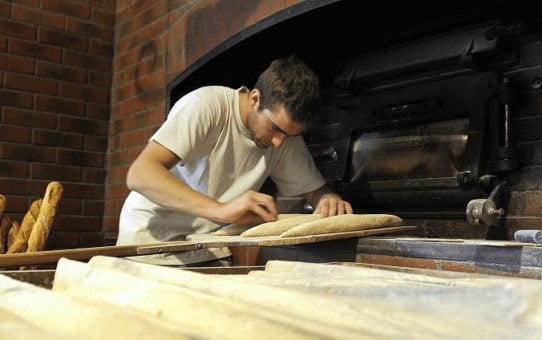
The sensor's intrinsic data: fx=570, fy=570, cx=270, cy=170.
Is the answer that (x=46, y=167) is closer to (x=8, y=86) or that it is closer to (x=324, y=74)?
(x=8, y=86)

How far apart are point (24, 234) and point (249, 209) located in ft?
3.32

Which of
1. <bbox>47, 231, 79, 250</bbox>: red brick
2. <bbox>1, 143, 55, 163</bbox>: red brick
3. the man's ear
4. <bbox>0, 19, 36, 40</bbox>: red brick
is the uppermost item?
<bbox>0, 19, 36, 40</bbox>: red brick

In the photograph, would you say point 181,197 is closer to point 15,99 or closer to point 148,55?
point 148,55

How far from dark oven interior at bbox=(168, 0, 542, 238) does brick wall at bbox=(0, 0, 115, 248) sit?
1.16 metres

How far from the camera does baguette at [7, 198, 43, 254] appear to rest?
2.03 metres

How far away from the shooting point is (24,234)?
2.08 m

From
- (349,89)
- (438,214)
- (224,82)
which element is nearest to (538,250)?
(438,214)

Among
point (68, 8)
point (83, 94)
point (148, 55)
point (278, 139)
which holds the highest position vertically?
point (68, 8)

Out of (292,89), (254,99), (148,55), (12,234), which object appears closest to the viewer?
(292,89)

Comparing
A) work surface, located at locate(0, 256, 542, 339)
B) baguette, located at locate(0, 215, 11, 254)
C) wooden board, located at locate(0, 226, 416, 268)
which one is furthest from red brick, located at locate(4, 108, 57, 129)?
work surface, located at locate(0, 256, 542, 339)

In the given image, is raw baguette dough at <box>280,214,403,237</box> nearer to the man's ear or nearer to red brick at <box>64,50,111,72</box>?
the man's ear

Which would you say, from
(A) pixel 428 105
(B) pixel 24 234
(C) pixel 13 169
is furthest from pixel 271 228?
(C) pixel 13 169

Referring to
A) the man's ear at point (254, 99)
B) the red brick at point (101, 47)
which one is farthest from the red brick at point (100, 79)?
the man's ear at point (254, 99)

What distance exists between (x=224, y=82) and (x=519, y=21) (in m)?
1.30
